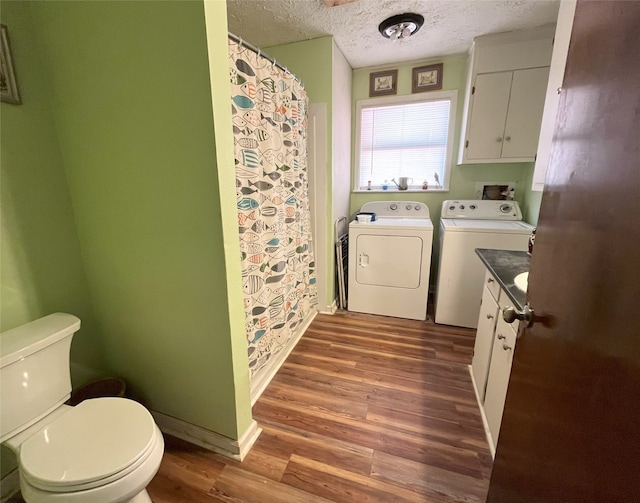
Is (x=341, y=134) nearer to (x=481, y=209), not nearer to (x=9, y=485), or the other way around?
(x=481, y=209)

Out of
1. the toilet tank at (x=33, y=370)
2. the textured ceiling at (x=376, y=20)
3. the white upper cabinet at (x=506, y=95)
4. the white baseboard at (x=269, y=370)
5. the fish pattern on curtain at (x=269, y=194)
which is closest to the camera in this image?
the toilet tank at (x=33, y=370)

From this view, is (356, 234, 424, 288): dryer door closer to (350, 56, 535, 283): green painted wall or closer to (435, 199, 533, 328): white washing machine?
(435, 199, 533, 328): white washing machine

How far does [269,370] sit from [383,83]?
292 cm

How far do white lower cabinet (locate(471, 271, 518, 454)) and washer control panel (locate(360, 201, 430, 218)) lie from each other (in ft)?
4.61

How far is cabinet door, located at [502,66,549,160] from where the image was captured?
2.20m

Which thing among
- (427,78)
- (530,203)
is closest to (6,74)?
(427,78)

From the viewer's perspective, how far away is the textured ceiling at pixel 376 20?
180 cm

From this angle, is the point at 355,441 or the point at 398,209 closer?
the point at 355,441

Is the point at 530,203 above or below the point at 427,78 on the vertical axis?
below

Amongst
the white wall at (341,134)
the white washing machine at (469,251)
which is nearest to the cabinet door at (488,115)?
the white washing machine at (469,251)

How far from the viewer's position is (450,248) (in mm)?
2324

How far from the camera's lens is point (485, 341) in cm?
157

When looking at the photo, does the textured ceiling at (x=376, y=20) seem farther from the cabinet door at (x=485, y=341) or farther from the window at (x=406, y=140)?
the cabinet door at (x=485, y=341)

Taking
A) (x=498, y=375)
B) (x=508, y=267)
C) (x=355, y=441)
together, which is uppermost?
(x=508, y=267)
